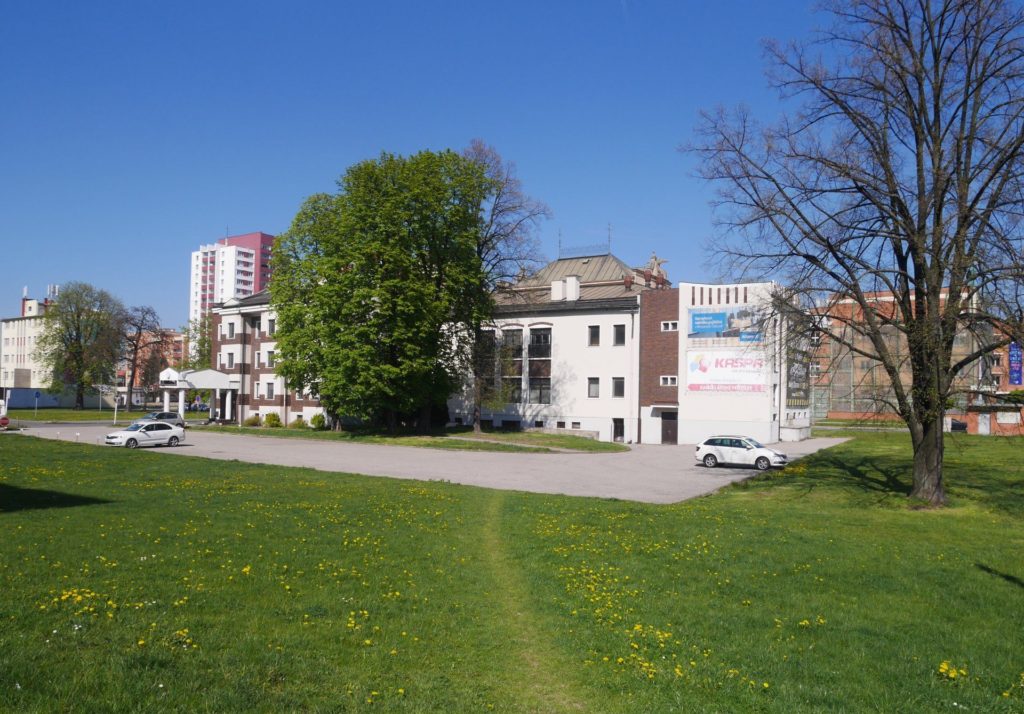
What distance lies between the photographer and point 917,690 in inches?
312

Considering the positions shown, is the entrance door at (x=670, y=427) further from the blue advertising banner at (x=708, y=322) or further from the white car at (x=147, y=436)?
the white car at (x=147, y=436)

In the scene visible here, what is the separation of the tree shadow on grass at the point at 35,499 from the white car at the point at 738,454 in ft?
95.9

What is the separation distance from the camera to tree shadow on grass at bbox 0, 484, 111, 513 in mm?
16734

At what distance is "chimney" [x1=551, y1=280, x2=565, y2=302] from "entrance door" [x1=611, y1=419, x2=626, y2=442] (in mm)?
11562

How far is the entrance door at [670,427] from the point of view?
56.3m

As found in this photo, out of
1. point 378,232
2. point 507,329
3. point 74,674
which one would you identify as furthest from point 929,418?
point 507,329

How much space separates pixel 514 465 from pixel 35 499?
22077 millimetres

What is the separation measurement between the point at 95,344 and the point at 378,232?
6062 centimetres

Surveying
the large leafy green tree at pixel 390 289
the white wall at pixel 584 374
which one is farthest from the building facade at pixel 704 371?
the large leafy green tree at pixel 390 289

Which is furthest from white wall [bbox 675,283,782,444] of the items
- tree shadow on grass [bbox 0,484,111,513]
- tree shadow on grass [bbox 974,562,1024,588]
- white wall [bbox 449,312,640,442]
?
tree shadow on grass [bbox 0,484,111,513]

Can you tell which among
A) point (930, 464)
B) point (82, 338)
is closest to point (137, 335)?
point (82, 338)

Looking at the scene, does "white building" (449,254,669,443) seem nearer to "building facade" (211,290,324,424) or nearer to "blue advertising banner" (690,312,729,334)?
"blue advertising banner" (690,312,729,334)

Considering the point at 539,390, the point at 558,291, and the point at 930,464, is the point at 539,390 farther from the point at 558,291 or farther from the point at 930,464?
the point at 930,464

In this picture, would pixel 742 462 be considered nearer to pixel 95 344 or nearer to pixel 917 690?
pixel 917 690
